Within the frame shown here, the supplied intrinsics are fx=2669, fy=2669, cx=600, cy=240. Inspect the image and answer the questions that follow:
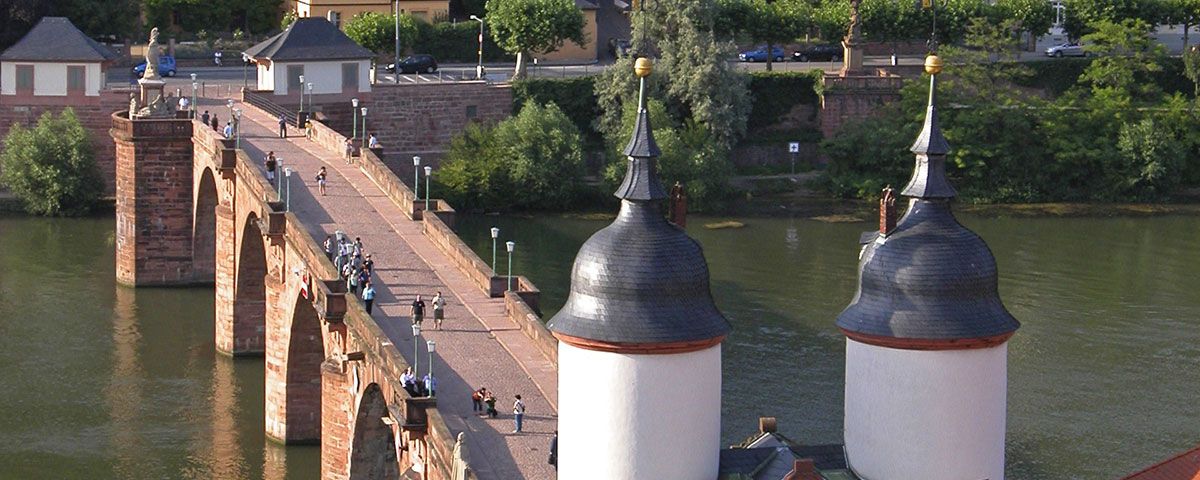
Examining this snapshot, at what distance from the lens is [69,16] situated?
329ft

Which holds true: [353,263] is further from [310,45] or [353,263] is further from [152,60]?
[310,45]

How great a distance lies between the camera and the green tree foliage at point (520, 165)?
9031cm

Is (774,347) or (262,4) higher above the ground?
(262,4)

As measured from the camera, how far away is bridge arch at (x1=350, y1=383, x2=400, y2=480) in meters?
51.2

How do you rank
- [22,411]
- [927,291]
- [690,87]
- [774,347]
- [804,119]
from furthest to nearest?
[804,119] < [690,87] < [774,347] < [22,411] < [927,291]

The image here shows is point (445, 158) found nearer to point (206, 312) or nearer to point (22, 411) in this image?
point (206, 312)

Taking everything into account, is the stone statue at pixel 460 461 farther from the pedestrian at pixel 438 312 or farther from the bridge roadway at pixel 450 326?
the pedestrian at pixel 438 312

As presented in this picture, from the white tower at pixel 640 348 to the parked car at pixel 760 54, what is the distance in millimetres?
72265

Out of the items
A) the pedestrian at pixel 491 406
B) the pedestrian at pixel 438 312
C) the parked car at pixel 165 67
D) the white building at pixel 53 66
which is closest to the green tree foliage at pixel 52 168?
the white building at pixel 53 66

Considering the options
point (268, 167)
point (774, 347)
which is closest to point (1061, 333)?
point (774, 347)

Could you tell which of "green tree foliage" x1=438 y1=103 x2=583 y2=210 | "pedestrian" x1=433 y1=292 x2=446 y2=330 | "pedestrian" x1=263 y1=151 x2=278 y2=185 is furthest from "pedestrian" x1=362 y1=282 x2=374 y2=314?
"green tree foliage" x1=438 y1=103 x2=583 y2=210

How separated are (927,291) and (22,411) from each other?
30791mm

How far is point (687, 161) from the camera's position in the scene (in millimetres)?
91125

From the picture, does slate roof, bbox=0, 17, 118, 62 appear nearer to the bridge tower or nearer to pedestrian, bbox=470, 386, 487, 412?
the bridge tower
